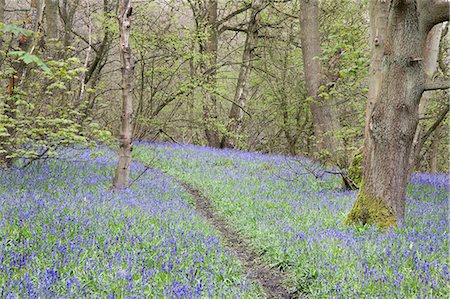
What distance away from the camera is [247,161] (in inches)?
621

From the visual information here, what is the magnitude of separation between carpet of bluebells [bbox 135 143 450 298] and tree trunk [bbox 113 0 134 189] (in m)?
2.31

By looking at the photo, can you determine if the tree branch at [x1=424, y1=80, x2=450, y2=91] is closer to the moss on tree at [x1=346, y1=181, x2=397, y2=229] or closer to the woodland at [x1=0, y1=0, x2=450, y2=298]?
the woodland at [x1=0, y1=0, x2=450, y2=298]

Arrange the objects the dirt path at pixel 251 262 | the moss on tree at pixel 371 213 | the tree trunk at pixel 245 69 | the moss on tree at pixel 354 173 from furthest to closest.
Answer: the tree trunk at pixel 245 69 → the moss on tree at pixel 354 173 → the moss on tree at pixel 371 213 → the dirt path at pixel 251 262

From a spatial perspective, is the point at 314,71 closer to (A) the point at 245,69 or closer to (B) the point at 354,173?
(B) the point at 354,173

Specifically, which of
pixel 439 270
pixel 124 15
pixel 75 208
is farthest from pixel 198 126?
pixel 439 270

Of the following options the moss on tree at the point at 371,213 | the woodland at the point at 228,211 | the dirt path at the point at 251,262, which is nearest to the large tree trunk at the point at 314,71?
the woodland at the point at 228,211

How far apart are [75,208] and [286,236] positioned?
338 centimetres

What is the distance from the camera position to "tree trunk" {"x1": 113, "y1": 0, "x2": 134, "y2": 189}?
862 cm

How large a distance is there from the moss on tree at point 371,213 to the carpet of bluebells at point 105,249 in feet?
8.47

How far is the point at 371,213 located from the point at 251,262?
228 cm

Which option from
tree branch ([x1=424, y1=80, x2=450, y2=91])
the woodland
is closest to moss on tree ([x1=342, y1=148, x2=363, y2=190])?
the woodland

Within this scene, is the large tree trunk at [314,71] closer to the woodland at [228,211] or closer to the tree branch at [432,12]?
the woodland at [228,211]

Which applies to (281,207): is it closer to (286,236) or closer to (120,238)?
(286,236)

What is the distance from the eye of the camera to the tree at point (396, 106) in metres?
6.57
